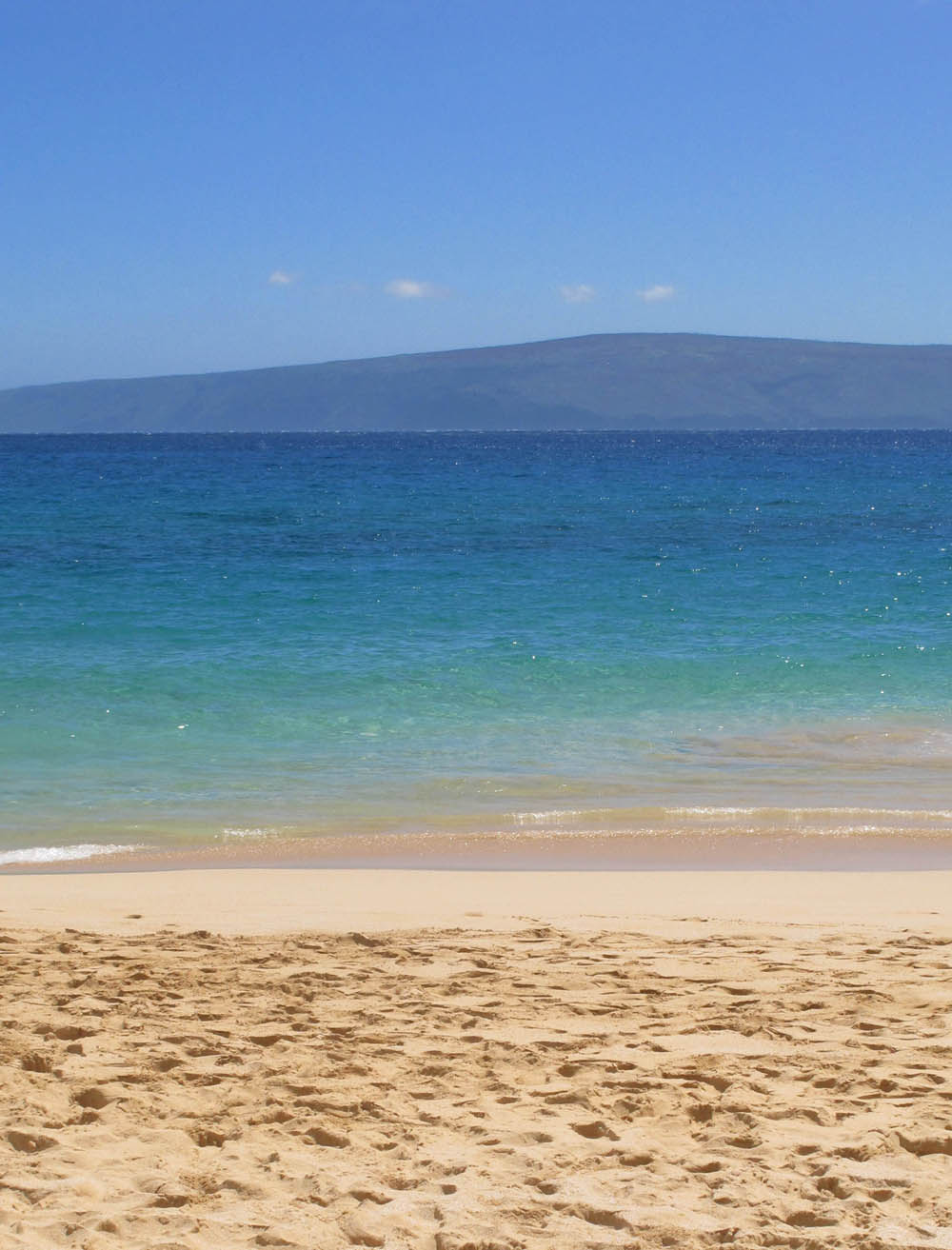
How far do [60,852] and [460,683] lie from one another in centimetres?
635

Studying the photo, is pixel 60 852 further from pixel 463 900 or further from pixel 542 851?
pixel 542 851

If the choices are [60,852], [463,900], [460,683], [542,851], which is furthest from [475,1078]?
[460,683]

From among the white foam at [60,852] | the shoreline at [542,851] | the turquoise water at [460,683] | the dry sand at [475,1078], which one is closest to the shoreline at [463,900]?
the dry sand at [475,1078]

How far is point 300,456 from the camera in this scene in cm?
7394

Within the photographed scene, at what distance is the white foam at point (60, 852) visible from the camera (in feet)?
28.0

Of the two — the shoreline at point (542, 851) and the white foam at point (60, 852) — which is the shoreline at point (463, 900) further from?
the white foam at point (60, 852)

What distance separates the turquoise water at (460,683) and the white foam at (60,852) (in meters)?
0.03

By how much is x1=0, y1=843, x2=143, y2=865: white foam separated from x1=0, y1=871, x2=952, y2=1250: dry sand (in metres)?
1.61

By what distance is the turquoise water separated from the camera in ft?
32.0

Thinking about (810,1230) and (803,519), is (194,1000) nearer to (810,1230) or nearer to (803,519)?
(810,1230)

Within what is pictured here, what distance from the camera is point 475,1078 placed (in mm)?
4578

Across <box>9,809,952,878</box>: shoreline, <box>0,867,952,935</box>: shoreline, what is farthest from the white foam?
<box>0,867,952,935</box>: shoreline

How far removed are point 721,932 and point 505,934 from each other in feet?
3.36

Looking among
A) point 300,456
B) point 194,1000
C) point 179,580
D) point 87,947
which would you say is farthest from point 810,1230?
point 300,456
